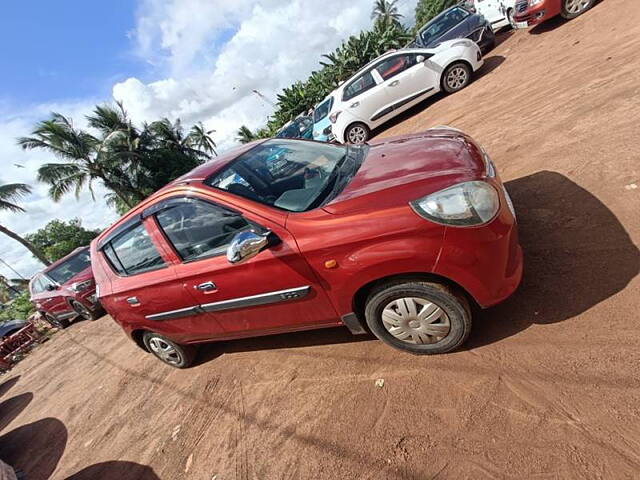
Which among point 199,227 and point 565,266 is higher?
point 199,227

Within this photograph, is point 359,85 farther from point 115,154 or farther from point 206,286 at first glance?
point 115,154

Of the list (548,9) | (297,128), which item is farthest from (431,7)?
(548,9)

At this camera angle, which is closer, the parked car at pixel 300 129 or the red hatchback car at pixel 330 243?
the red hatchback car at pixel 330 243

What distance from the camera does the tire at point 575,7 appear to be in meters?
8.05

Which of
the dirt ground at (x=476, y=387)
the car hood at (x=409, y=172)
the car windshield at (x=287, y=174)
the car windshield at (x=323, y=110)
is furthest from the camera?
the car windshield at (x=323, y=110)

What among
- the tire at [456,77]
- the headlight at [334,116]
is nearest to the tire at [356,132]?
the headlight at [334,116]

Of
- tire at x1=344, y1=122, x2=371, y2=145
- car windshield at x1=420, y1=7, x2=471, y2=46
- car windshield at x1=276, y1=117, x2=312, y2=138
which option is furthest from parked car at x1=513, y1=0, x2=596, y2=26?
car windshield at x1=276, y1=117, x2=312, y2=138

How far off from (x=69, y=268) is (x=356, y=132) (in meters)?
7.74

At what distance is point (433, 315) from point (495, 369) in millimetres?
522

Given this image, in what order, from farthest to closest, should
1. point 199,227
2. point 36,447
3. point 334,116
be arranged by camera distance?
point 334,116 < point 36,447 < point 199,227

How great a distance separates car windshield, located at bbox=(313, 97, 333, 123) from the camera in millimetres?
9840

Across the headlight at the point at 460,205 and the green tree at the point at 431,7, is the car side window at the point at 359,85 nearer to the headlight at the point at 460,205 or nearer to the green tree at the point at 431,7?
the headlight at the point at 460,205

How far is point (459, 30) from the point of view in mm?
10062

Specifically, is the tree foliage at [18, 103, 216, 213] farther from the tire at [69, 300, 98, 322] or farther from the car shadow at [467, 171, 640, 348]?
the car shadow at [467, 171, 640, 348]
